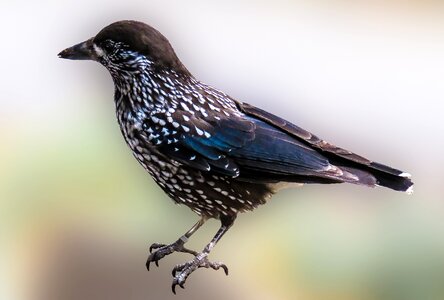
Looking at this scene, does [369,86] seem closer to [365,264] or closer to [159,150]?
[365,264]

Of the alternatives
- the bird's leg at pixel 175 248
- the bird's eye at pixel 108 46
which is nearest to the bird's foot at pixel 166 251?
the bird's leg at pixel 175 248

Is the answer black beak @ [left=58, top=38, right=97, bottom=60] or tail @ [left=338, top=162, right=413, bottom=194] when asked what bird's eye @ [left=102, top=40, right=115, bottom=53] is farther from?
tail @ [left=338, top=162, right=413, bottom=194]

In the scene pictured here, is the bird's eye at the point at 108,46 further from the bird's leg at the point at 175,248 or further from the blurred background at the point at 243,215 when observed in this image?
the bird's leg at the point at 175,248

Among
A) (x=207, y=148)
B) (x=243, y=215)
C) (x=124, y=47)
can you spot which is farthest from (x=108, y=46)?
(x=243, y=215)

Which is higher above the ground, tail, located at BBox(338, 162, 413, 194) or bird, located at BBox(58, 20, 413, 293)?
tail, located at BBox(338, 162, 413, 194)

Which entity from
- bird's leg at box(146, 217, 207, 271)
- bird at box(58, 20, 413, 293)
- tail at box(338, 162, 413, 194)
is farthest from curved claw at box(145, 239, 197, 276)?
tail at box(338, 162, 413, 194)

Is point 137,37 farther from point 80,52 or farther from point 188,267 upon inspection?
point 188,267
